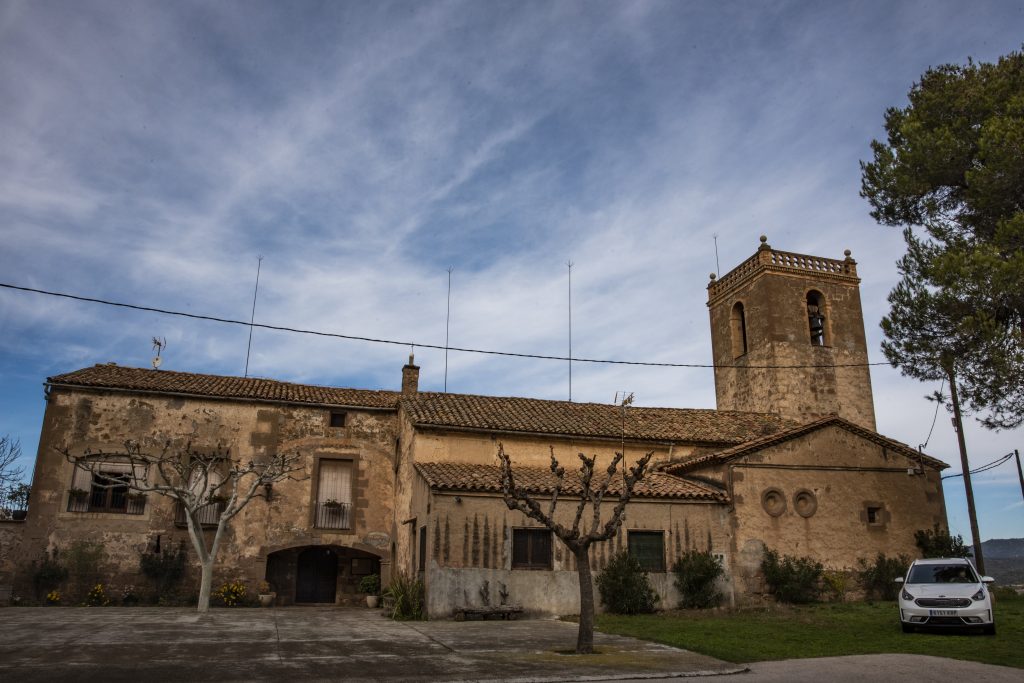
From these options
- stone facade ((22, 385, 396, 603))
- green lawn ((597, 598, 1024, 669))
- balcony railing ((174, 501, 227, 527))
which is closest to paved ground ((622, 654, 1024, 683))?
green lawn ((597, 598, 1024, 669))

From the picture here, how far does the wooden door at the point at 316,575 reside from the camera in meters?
23.7

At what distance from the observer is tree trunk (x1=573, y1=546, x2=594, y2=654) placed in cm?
1155

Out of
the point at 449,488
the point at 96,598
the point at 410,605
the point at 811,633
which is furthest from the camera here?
the point at 96,598

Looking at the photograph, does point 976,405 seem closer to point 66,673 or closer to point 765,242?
point 765,242

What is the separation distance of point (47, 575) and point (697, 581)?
1809 cm

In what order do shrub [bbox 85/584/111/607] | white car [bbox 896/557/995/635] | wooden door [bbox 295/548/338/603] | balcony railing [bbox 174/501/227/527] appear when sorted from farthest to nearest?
wooden door [bbox 295/548/338/603] < balcony railing [bbox 174/501/227/527] < shrub [bbox 85/584/111/607] < white car [bbox 896/557/995/635]

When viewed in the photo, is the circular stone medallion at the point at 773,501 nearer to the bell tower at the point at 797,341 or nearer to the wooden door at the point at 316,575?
the bell tower at the point at 797,341

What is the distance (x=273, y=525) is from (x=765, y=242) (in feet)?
69.7

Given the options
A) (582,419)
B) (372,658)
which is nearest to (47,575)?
(372,658)

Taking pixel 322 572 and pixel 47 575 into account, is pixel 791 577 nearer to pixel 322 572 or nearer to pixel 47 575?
pixel 322 572

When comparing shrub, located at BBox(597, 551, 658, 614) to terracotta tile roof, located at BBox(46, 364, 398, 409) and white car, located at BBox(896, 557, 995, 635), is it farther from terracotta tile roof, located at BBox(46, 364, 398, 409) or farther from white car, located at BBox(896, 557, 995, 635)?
terracotta tile roof, located at BBox(46, 364, 398, 409)

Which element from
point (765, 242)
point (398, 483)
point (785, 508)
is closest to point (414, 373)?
point (398, 483)

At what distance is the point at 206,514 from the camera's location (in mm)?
22688

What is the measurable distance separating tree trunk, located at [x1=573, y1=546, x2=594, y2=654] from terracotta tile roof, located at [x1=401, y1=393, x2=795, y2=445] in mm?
10161
